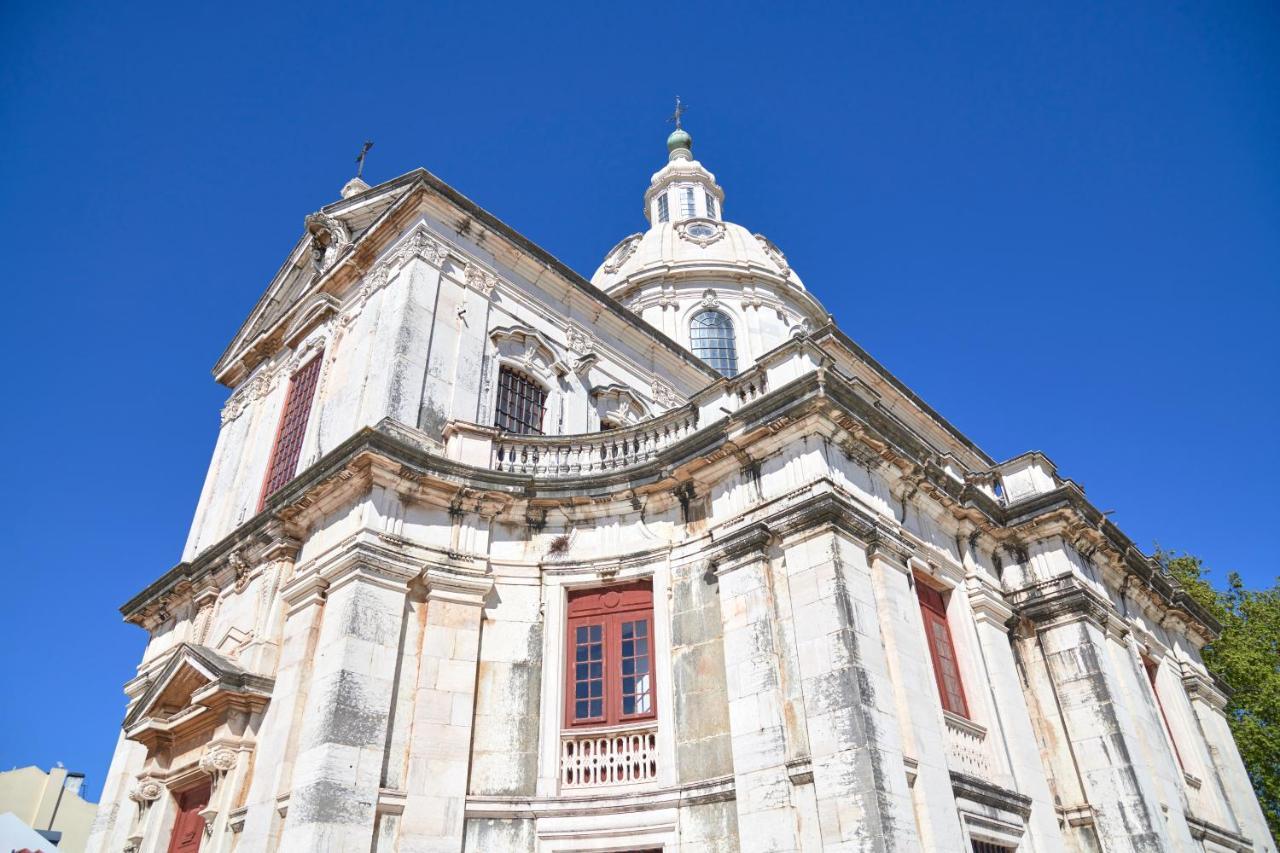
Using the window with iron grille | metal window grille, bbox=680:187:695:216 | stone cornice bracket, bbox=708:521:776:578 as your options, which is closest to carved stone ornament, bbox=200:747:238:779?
the window with iron grille

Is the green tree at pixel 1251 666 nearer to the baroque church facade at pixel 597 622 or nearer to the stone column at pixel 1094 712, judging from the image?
the baroque church facade at pixel 597 622

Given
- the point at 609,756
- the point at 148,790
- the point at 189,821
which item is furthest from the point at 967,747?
the point at 148,790

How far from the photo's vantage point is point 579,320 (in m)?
18.5

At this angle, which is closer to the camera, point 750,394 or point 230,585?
point 750,394

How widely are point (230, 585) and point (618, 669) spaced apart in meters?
7.32

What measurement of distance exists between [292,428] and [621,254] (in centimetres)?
2153

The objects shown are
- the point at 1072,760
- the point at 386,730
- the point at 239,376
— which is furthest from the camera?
the point at 239,376

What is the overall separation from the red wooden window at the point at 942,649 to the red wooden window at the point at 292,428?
35.7 ft

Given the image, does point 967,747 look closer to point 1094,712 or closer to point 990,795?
point 990,795

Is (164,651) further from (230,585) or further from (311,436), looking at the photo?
(311,436)

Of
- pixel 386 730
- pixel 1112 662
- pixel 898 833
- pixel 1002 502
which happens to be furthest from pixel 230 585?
pixel 1112 662

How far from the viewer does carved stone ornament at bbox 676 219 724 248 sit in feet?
115

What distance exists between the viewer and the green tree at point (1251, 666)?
23.6 metres

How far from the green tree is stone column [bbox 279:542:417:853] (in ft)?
75.4
